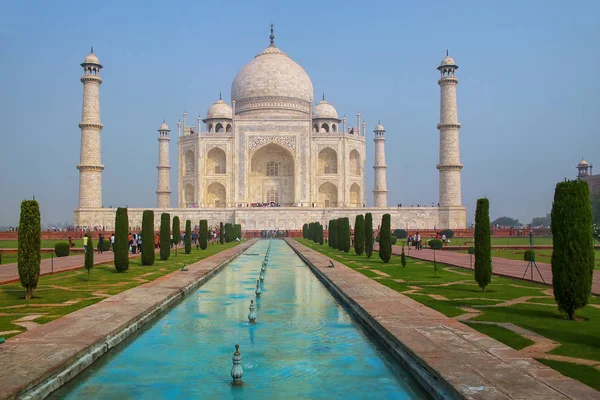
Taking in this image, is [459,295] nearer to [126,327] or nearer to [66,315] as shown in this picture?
[126,327]

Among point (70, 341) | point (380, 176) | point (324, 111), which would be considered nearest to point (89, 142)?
point (324, 111)

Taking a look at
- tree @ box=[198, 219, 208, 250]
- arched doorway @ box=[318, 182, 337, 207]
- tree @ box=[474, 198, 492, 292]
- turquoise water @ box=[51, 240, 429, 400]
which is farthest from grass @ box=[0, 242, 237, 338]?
arched doorway @ box=[318, 182, 337, 207]

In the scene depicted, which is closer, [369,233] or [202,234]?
[369,233]

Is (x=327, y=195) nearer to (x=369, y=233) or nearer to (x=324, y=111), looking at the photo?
(x=324, y=111)

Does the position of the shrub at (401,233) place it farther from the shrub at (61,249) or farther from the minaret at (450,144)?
the shrub at (61,249)

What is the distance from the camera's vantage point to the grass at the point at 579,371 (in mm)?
3496

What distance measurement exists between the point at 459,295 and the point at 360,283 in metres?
1.68

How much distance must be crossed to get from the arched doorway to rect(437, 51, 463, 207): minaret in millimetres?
7158

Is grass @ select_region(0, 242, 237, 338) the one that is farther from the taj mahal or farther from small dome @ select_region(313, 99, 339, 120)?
small dome @ select_region(313, 99, 339, 120)

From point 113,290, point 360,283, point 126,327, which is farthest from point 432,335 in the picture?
point 113,290

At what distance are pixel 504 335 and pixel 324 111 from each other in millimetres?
35014

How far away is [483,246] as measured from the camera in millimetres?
7848

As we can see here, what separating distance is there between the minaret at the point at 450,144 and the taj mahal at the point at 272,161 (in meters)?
0.05

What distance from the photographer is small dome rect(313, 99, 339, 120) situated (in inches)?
1538
